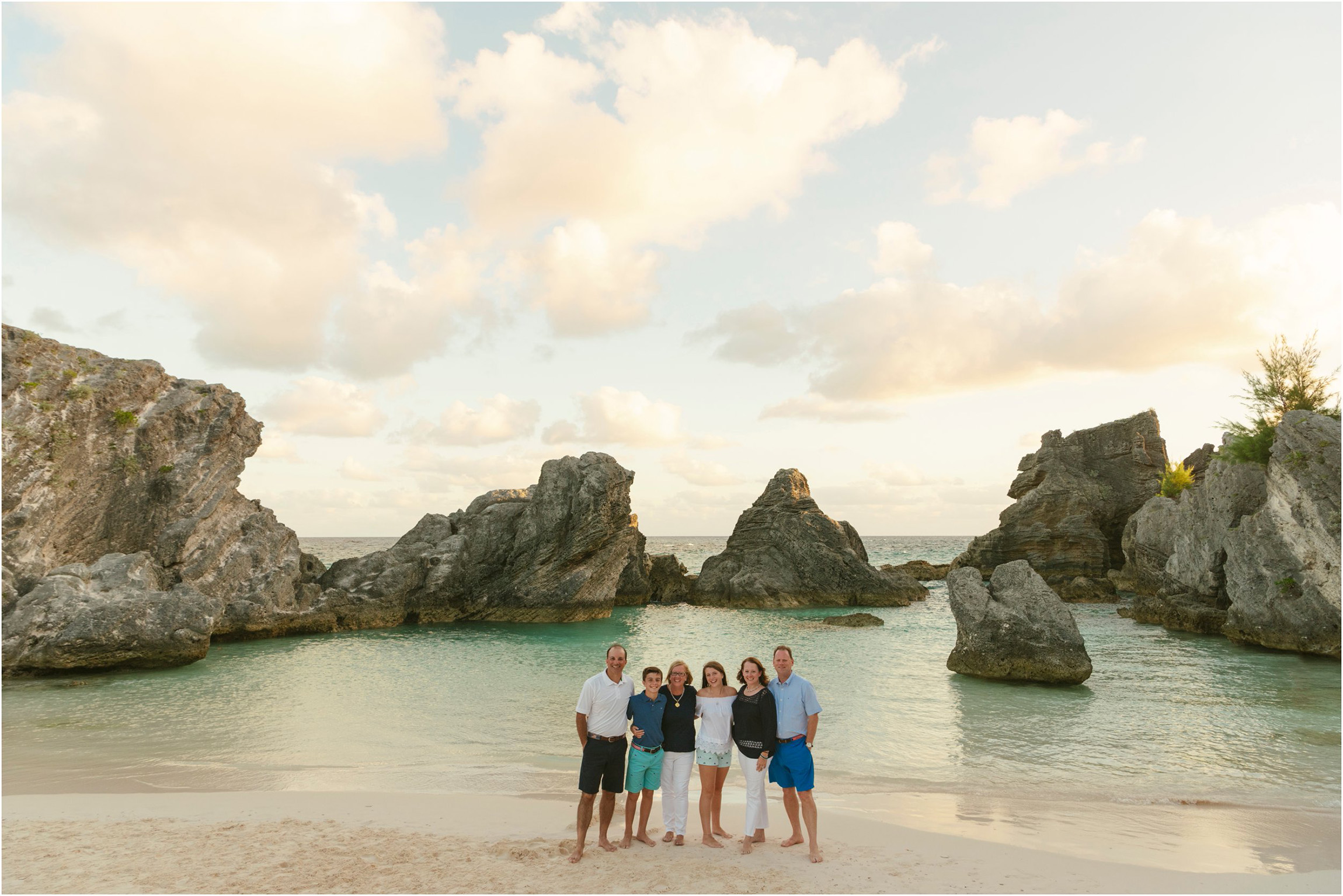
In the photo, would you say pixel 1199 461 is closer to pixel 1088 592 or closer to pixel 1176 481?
pixel 1176 481

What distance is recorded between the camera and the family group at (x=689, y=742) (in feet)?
25.2

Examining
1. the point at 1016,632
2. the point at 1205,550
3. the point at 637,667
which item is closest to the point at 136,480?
the point at 637,667

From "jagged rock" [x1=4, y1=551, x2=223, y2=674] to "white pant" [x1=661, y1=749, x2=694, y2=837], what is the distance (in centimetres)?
2067

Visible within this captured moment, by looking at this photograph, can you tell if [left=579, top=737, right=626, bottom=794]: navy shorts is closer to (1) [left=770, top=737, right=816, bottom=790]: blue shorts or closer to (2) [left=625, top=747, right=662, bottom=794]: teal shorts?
(2) [left=625, top=747, right=662, bottom=794]: teal shorts

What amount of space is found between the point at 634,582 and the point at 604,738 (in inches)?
1512

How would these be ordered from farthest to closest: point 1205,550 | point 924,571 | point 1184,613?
point 924,571 < point 1184,613 < point 1205,550

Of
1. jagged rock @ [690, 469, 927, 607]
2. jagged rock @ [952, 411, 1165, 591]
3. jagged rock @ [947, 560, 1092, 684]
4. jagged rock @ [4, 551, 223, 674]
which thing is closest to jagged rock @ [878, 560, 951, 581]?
jagged rock @ [952, 411, 1165, 591]

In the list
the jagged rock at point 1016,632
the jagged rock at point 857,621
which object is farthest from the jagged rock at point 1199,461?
the jagged rock at point 1016,632

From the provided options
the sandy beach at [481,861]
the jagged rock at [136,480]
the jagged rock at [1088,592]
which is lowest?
the sandy beach at [481,861]

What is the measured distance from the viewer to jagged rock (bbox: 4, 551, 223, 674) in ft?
65.9

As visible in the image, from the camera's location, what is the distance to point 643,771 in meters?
7.80

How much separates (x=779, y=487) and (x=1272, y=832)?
38.4m

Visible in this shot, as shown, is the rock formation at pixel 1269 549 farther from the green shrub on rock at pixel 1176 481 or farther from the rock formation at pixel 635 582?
the rock formation at pixel 635 582

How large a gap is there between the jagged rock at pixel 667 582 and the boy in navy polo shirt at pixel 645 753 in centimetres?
3956
